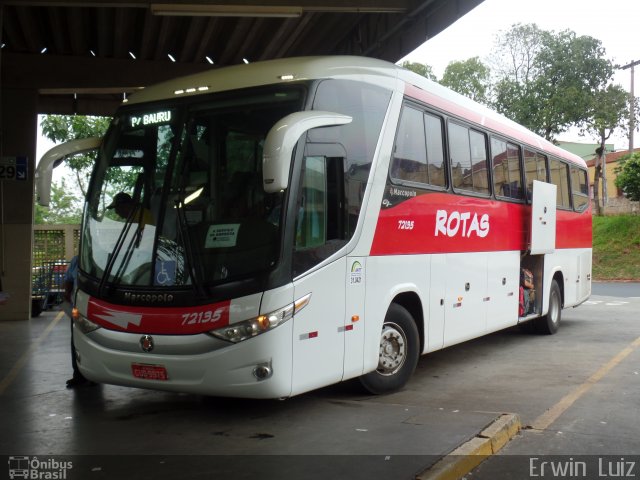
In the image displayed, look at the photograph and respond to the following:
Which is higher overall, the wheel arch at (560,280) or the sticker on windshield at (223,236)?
the sticker on windshield at (223,236)

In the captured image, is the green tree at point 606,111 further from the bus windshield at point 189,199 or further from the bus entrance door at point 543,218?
the bus windshield at point 189,199

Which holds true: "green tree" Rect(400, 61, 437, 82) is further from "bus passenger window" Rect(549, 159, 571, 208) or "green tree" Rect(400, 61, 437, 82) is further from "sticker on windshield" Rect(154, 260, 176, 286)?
"sticker on windshield" Rect(154, 260, 176, 286)

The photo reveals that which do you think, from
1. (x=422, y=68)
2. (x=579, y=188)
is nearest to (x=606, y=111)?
(x=422, y=68)

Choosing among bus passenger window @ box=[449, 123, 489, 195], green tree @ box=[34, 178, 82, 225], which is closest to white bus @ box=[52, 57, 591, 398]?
bus passenger window @ box=[449, 123, 489, 195]

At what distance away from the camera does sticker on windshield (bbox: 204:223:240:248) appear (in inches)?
252

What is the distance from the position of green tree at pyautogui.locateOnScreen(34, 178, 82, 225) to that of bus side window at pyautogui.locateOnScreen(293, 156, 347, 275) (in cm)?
5330

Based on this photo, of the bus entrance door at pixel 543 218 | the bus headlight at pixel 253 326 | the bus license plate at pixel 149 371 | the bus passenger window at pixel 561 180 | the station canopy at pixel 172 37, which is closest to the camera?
the bus headlight at pixel 253 326

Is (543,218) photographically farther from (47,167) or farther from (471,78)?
(471,78)

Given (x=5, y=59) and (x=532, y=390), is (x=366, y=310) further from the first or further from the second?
(x=5, y=59)

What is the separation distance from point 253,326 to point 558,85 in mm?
32927

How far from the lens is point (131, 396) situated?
7977 millimetres

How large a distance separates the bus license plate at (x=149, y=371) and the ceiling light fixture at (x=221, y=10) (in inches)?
284

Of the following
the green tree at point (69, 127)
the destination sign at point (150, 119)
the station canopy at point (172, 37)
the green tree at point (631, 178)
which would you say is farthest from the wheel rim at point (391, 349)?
the green tree at point (631, 178)

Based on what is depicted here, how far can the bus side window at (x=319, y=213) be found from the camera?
6.51 m
